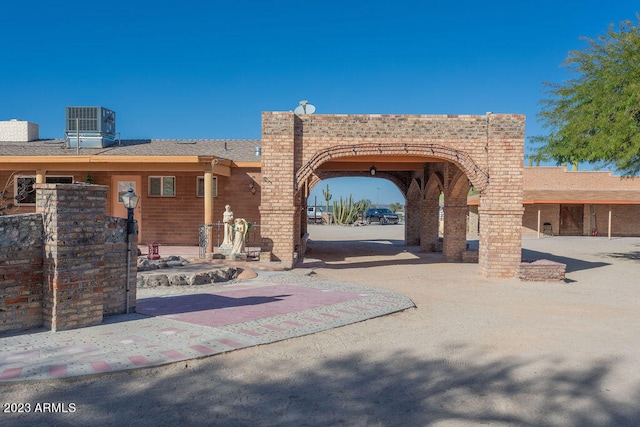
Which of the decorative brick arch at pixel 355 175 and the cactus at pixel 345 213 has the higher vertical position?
Answer: the decorative brick arch at pixel 355 175

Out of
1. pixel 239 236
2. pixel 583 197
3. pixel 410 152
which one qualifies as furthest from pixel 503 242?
pixel 583 197

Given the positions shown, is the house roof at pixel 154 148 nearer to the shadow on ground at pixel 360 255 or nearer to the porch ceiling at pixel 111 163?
the porch ceiling at pixel 111 163

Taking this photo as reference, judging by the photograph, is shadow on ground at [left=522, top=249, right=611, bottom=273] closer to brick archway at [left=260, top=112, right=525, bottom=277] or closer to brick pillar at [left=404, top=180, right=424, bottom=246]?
brick archway at [left=260, top=112, right=525, bottom=277]

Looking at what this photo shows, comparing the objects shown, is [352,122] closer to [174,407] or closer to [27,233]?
[27,233]

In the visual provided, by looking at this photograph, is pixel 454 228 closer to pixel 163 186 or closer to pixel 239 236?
pixel 239 236

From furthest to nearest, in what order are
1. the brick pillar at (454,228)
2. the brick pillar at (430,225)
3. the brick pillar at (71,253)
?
1. the brick pillar at (430,225)
2. the brick pillar at (454,228)
3. the brick pillar at (71,253)

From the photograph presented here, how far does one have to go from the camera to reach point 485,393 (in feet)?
15.9

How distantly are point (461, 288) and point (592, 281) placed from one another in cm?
411

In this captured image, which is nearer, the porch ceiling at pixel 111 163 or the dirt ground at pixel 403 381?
the dirt ground at pixel 403 381

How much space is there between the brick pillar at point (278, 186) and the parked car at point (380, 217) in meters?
32.7

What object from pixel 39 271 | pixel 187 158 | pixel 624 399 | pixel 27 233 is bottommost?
pixel 624 399

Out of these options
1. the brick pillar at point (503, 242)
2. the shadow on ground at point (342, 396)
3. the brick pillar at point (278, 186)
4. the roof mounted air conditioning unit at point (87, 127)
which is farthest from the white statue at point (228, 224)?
the shadow on ground at point (342, 396)

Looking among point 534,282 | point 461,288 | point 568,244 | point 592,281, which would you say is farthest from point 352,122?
point 568,244

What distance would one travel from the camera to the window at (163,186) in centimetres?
1903
